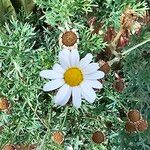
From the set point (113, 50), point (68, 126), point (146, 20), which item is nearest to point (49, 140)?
point (68, 126)

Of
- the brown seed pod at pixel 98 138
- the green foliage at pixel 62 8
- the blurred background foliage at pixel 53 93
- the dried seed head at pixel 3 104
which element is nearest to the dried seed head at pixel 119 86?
the blurred background foliage at pixel 53 93

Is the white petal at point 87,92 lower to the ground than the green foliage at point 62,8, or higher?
lower

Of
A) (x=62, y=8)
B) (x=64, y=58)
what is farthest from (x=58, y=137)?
(x=62, y=8)

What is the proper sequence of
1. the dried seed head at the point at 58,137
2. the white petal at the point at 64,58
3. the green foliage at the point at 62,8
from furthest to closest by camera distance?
the green foliage at the point at 62,8 < the dried seed head at the point at 58,137 < the white petal at the point at 64,58

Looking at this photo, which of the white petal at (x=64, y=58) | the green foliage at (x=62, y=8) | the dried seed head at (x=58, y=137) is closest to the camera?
the white petal at (x=64, y=58)

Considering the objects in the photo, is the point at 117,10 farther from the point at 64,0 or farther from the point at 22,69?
the point at 22,69

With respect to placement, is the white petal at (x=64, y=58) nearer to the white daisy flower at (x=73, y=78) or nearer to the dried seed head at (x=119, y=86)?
the white daisy flower at (x=73, y=78)
